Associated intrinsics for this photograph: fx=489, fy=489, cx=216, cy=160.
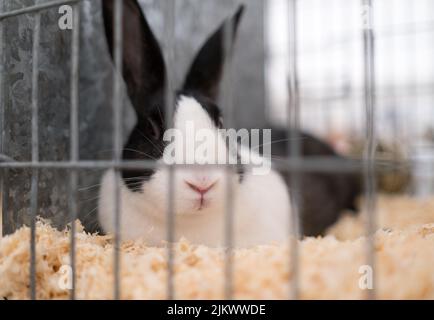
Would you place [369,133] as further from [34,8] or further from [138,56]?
[34,8]

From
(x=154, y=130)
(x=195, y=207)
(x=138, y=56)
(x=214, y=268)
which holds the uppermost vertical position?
(x=138, y=56)

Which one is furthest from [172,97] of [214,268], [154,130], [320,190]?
[320,190]

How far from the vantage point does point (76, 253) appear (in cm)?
124

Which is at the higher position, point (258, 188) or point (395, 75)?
point (395, 75)

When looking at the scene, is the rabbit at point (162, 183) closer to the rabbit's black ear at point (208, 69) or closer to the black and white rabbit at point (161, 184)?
the black and white rabbit at point (161, 184)

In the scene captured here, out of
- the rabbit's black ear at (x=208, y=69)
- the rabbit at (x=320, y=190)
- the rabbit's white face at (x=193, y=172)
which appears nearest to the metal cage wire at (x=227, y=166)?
the rabbit's white face at (x=193, y=172)

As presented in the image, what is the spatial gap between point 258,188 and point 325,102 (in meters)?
1.78

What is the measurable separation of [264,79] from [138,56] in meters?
2.00

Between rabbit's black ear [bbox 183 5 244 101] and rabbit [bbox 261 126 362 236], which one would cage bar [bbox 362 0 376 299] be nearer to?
rabbit's black ear [bbox 183 5 244 101]

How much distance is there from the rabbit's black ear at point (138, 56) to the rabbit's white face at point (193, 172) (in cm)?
16


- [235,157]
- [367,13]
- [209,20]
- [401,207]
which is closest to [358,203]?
[401,207]

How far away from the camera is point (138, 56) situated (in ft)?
4.86
